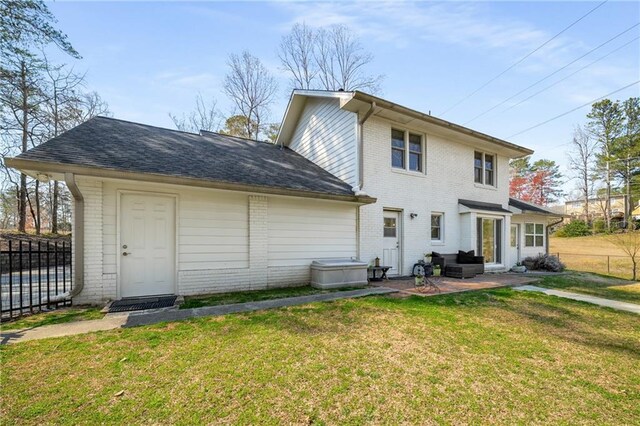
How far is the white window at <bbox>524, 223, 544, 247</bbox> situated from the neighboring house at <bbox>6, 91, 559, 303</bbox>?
138cm

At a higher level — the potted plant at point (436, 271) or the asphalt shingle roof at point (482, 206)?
the asphalt shingle roof at point (482, 206)

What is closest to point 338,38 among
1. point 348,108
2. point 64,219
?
point 348,108

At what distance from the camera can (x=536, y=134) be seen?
20266 mm

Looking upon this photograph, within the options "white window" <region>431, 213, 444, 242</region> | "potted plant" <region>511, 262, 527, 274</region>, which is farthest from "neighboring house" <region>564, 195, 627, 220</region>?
"white window" <region>431, 213, 444, 242</region>

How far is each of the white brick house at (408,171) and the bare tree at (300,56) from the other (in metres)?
10.5

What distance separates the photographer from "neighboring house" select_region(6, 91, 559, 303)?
237 inches

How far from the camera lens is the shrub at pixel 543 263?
13.6 m

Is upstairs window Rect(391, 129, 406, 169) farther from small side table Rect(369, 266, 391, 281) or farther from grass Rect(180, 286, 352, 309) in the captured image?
grass Rect(180, 286, 352, 309)

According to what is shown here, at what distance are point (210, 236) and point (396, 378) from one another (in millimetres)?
5501

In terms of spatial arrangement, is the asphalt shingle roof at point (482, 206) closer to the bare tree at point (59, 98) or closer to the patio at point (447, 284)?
the patio at point (447, 284)

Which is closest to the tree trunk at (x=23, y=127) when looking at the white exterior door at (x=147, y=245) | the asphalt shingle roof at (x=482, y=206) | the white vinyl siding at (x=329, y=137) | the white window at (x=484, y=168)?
the white exterior door at (x=147, y=245)

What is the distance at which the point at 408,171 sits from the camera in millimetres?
10547

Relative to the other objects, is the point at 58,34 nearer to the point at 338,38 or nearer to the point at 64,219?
the point at 338,38

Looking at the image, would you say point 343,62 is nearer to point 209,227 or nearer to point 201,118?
point 201,118
